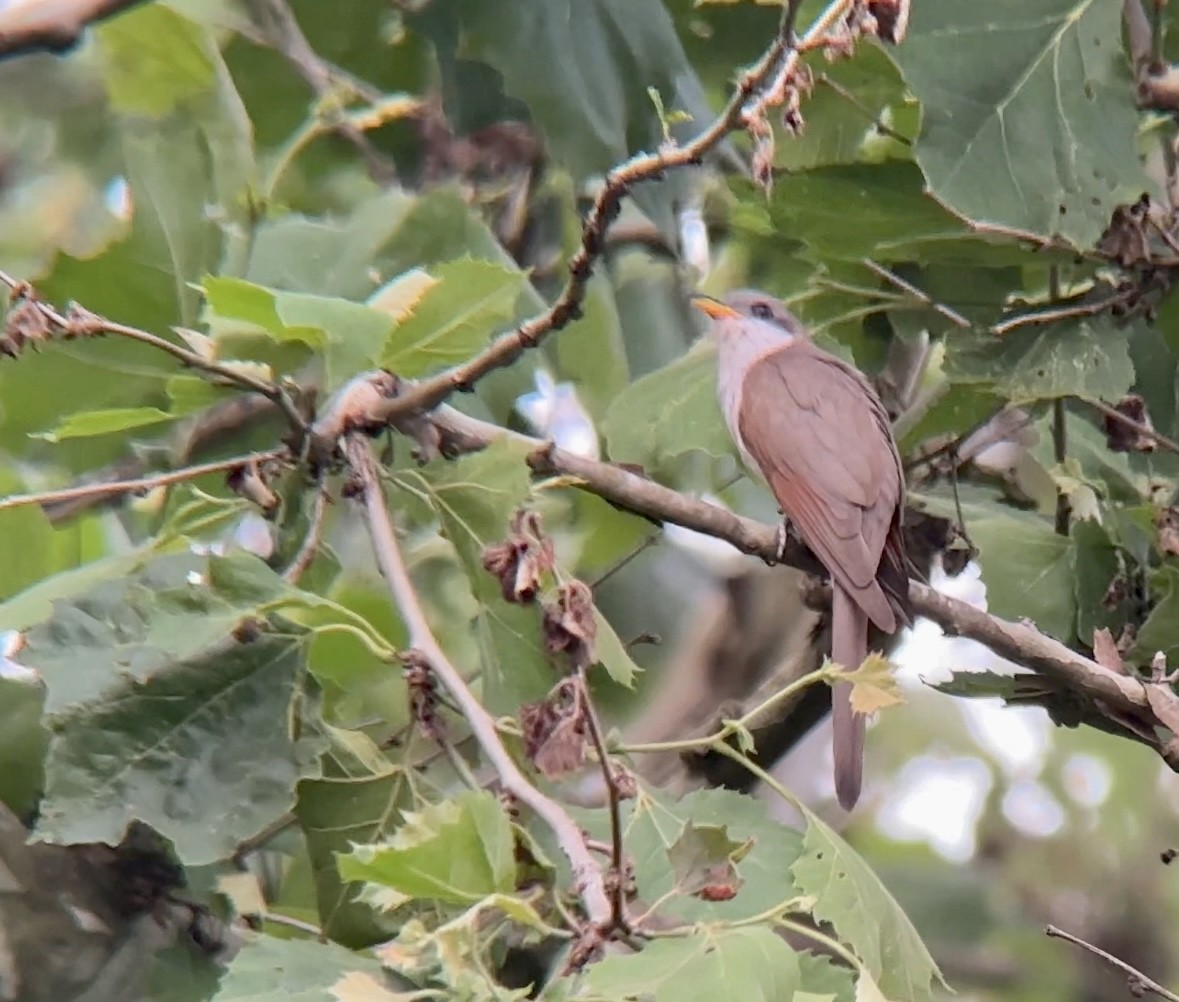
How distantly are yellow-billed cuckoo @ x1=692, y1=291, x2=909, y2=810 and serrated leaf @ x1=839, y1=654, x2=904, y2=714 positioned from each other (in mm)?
539

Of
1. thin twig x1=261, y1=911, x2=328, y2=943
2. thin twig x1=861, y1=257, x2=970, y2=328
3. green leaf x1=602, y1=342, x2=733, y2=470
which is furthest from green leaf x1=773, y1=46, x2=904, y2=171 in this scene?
thin twig x1=261, y1=911, x2=328, y2=943

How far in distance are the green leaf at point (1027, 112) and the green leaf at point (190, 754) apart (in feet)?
3.03

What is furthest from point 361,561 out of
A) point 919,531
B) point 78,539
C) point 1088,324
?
point 1088,324

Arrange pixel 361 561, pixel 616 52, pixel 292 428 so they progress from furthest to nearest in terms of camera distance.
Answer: pixel 361 561 → pixel 616 52 → pixel 292 428

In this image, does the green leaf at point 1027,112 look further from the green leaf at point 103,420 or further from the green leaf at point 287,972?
the green leaf at point 287,972

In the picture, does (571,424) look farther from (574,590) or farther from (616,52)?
(574,590)

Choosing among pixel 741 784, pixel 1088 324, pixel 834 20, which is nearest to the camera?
pixel 834 20

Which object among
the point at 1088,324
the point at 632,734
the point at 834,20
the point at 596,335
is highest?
the point at 834,20

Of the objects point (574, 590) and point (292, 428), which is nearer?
point (574, 590)

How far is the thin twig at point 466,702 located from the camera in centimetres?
119

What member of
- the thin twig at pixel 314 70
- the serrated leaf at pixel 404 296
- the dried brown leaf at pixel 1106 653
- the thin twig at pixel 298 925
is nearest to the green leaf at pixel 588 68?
the serrated leaf at pixel 404 296

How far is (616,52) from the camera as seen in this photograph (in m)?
2.19

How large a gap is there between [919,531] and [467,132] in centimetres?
96

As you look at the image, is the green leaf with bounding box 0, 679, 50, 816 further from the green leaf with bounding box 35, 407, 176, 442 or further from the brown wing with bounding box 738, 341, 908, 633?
the brown wing with bounding box 738, 341, 908, 633
